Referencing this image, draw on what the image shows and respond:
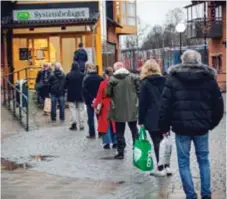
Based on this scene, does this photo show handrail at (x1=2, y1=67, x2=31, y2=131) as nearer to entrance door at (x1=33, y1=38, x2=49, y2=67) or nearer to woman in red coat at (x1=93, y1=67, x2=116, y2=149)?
woman in red coat at (x1=93, y1=67, x2=116, y2=149)

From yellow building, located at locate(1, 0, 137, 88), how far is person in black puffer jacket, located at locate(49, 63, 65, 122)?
10.4 meters

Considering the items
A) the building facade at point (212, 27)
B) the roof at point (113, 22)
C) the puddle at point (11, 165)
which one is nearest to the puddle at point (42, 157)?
the puddle at point (11, 165)

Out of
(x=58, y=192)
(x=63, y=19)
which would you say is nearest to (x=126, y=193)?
(x=58, y=192)

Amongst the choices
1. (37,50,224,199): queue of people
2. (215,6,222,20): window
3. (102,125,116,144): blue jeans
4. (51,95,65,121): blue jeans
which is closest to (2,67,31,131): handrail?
(51,95,65,121): blue jeans

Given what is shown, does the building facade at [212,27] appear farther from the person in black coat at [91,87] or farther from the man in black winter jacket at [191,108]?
the man in black winter jacket at [191,108]

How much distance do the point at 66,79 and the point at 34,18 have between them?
45.5 feet

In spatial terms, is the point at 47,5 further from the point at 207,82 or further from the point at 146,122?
the point at 207,82

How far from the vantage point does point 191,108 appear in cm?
786

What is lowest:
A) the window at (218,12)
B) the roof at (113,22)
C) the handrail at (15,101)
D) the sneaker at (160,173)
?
the sneaker at (160,173)

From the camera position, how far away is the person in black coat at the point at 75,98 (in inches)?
659

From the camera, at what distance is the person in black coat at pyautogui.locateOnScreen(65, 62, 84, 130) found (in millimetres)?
16734

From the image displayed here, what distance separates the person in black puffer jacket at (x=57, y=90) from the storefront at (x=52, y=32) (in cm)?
1034

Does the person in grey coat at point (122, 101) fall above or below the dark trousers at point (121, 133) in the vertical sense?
above

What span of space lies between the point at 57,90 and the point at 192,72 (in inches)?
464
